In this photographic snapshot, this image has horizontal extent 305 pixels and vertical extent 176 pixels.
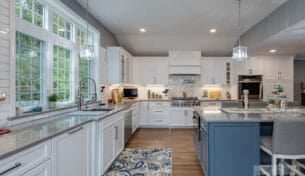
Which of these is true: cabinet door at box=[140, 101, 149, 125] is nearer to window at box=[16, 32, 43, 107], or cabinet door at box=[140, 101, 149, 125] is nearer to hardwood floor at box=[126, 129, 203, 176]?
hardwood floor at box=[126, 129, 203, 176]

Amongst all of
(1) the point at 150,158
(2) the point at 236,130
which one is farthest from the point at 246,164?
(1) the point at 150,158

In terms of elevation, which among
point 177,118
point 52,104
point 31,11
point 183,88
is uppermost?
point 31,11

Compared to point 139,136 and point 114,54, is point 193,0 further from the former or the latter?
point 139,136

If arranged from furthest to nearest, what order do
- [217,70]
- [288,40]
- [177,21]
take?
[217,70] → [177,21] → [288,40]

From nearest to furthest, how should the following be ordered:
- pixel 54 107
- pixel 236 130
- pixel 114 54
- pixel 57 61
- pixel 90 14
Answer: pixel 236 130
pixel 54 107
pixel 57 61
pixel 90 14
pixel 114 54

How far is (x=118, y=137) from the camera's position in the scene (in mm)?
4480

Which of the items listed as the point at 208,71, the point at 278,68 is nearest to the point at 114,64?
the point at 208,71

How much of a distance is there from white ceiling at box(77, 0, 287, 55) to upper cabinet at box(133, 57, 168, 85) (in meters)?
0.36

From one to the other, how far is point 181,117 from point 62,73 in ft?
14.8

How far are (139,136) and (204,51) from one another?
366 centimetres

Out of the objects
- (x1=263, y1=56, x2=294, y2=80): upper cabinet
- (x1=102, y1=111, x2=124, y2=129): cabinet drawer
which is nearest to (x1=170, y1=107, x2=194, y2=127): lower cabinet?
(x1=263, y1=56, x2=294, y2=80): upper cabinet

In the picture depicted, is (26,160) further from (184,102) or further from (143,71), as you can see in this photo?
(143,71)

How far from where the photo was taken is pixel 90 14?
5.07 meters

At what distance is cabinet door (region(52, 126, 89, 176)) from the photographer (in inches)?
85.6
